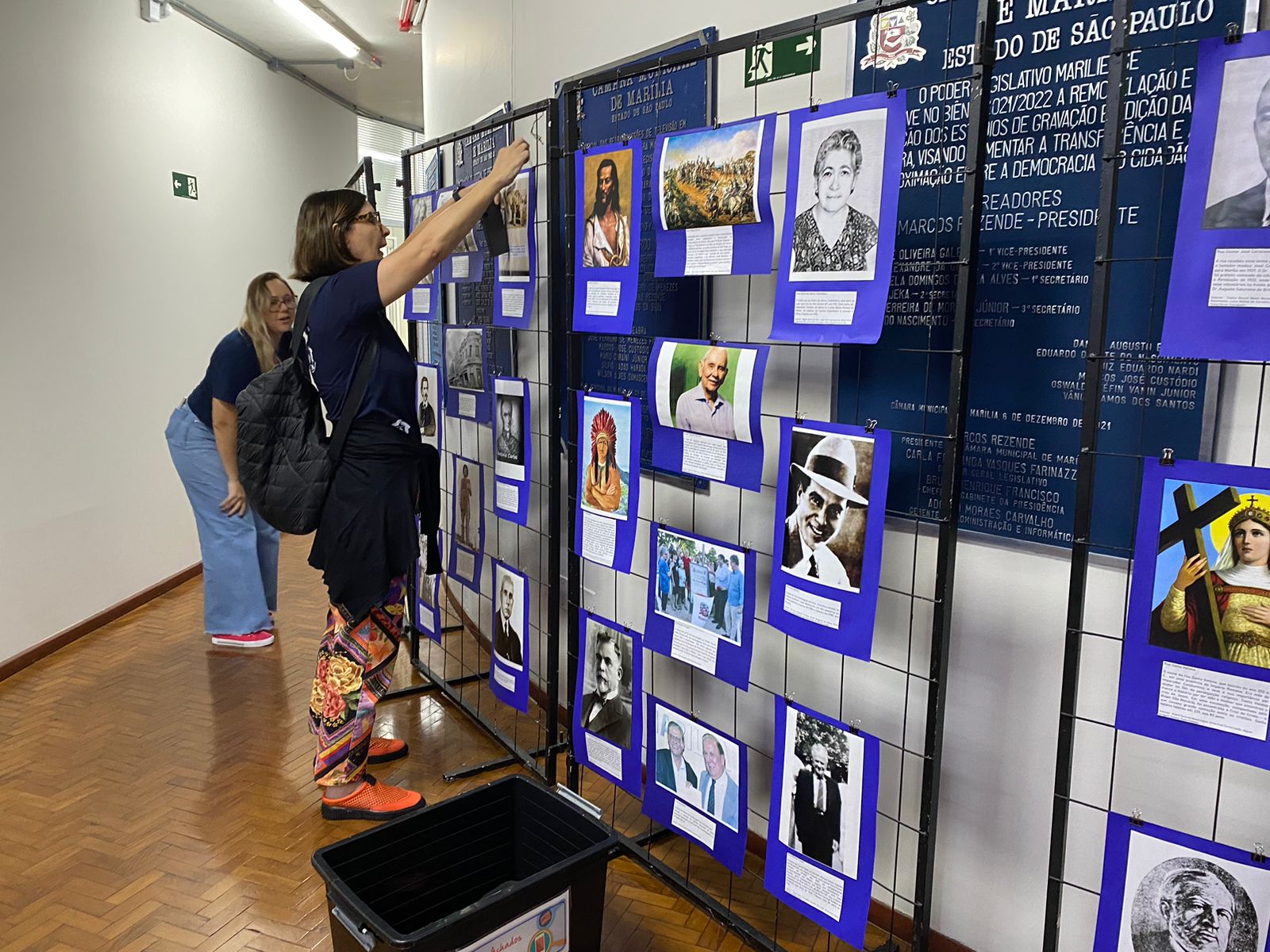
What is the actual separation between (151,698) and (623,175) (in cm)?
293

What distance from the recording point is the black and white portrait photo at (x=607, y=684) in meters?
2.41

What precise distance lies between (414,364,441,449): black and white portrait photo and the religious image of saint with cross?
2.56 meters

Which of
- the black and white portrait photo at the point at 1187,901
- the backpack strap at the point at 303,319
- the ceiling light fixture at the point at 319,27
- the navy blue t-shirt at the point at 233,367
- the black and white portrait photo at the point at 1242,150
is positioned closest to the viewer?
the black and white portrait photo at the point at 1242,150

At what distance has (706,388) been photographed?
1.94m

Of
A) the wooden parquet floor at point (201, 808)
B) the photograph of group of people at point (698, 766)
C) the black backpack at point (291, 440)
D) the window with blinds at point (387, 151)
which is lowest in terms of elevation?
the wooden parquet floor at point (201, 808)

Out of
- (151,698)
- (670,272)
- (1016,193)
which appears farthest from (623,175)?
(151,698)

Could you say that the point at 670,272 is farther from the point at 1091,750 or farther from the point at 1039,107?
the point at 1091,750

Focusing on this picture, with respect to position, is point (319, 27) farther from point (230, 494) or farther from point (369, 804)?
point (369, 804)

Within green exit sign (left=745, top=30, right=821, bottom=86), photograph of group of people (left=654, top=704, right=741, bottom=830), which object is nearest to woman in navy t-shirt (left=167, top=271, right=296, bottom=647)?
photograph of group of people (left=654, top=704, right=741, bottom=830)

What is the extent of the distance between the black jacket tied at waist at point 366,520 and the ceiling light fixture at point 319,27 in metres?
4.21

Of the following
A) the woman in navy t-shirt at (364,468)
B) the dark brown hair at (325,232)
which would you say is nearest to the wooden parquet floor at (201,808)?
the woman in navy t-shirt at (364,468)

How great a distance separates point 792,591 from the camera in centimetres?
180

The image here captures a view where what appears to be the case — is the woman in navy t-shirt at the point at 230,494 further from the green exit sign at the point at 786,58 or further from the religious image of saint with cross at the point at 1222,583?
the religious image of saint with cross at the point at 1222,583

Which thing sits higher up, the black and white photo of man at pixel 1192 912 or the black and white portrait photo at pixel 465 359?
the black and white portrait photo at pixel 465 359
